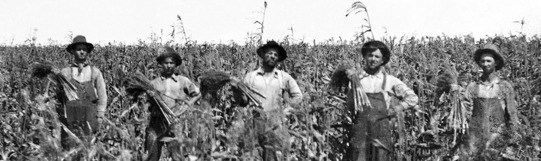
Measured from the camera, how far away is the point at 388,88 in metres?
5.30

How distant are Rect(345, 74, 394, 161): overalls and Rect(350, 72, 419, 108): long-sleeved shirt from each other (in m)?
0.08

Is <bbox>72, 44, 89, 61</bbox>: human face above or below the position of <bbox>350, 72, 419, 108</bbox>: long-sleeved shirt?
above

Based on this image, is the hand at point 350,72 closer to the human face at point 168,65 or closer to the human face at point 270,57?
the human face at point 270,57

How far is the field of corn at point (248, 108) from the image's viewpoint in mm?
3502

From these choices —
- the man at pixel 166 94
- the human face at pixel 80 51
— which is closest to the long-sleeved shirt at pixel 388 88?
the man at pixel 166 94

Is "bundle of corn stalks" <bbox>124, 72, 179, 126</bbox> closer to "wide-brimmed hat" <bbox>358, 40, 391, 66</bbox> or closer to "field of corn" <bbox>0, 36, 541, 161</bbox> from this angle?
"field of corn" <bbox>0, 36, 541, 161</bbox>

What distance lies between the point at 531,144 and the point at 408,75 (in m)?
3.54

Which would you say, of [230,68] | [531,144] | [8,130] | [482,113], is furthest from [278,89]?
[230,68]

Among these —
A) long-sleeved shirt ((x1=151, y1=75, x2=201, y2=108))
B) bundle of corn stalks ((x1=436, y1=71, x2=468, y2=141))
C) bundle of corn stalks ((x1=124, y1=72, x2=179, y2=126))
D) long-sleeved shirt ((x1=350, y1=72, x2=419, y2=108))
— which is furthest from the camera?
long-sleeved shirt ((x1=151, y1=75, x2=201, y2=108))

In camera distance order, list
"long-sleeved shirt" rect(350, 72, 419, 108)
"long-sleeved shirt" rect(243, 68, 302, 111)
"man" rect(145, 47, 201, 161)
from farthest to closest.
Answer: "man" rect(145, 47, 201, 161) → "long-sleeved shirt" rect(243, 68, 302, 111) → "long-sleeved shirt" rect(350, 72, 419, 108)

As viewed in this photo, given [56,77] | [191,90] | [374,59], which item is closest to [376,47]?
[374,59]

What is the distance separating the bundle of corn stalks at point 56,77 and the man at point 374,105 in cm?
269

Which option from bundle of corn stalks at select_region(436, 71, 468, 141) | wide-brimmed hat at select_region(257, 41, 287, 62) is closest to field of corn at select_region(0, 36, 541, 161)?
bundle of corn stalks at select_region(436, 71, 468, 141)

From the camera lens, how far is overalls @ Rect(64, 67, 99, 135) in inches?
258
